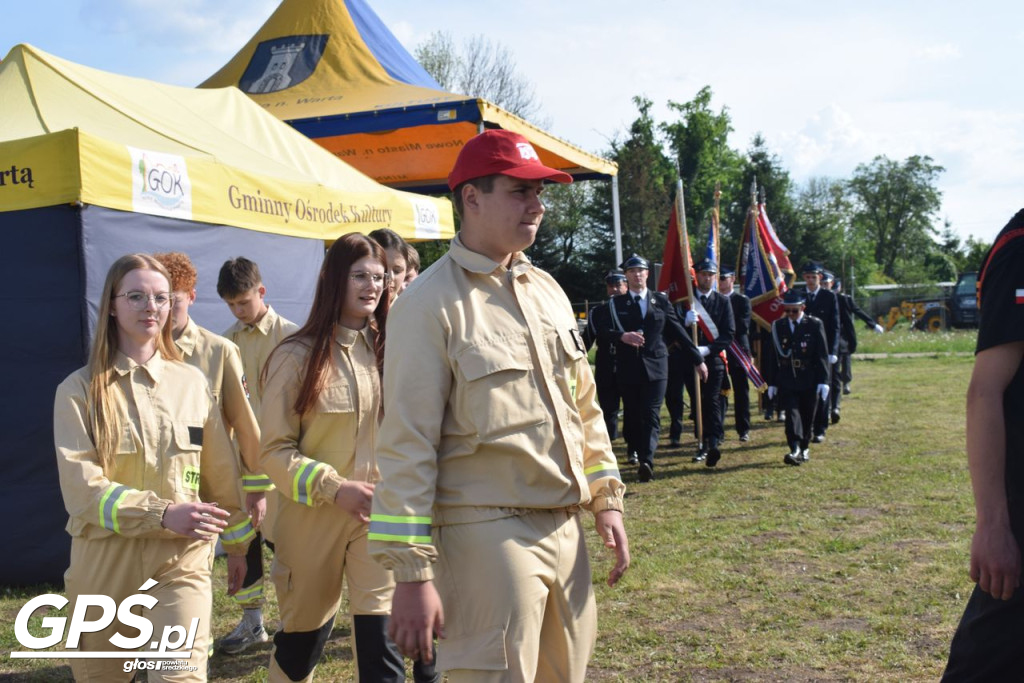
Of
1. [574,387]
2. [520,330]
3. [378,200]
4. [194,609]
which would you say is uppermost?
[378,200]

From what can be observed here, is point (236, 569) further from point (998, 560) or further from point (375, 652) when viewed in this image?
point (998, 560)

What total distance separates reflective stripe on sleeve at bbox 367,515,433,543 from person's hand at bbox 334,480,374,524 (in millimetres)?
988

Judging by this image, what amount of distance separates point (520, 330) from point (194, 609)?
1542mm

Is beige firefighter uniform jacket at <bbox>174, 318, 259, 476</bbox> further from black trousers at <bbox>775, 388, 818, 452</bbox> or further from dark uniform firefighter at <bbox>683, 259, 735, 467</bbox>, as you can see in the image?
black trousers at <bbox>775, 388, 818, 452</bbox>

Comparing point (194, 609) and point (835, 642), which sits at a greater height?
point (194, 609)

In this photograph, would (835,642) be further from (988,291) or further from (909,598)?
(988,291)

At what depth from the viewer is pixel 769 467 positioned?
33.3ft

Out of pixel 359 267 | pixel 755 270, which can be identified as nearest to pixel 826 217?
pixel 755 270

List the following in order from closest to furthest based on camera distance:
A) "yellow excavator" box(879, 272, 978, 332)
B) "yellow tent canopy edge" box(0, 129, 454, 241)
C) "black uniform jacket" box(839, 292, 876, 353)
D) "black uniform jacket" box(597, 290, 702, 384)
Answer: "yellow tent canopy edge" box(0, 129, 454, 241), "black uniform jacket" box(597, 290, 702, 384), "black uniform jacket" box(839, 292, 876, 353), "yellow excavator" box(879, 272, 978, 332)

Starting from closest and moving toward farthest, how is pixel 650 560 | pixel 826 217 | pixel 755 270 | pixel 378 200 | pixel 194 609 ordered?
pixel 194 609 < pixel 650 560 < pixel 378 200 < pixel 755 270 < pixel 826 217

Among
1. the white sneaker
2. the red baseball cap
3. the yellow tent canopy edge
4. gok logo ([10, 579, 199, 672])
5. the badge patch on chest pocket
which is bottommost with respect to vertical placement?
the white sneaker

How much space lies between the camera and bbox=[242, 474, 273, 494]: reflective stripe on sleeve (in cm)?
388

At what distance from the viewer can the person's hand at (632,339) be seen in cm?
968

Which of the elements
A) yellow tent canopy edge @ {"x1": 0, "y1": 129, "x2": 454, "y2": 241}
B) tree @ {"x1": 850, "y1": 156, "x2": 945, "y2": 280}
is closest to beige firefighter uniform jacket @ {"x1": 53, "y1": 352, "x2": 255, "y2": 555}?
yellow tent canopy edge @ {"x1": 0, "y1": 129, "x2": 454, "y2": 241}
